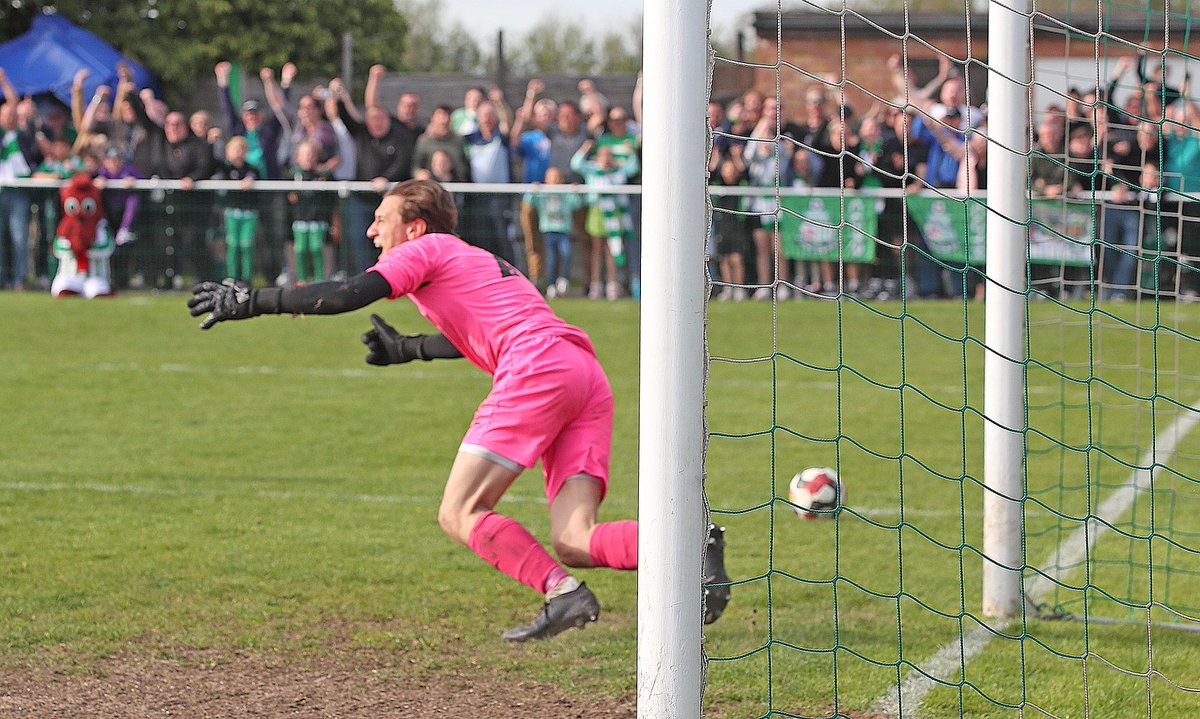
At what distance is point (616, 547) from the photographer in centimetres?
478

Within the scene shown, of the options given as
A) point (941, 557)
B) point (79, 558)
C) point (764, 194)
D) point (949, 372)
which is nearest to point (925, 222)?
point (764, 194)

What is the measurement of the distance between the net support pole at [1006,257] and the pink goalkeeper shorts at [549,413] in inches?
52.7

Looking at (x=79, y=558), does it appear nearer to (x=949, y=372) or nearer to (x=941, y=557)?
(x=941, y=557)

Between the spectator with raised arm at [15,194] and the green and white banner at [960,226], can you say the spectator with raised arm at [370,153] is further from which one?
the green and white banner at [960,226]

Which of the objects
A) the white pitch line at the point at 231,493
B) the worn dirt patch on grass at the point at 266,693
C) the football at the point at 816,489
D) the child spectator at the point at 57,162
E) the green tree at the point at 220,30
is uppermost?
the green tree at the point at 220,30

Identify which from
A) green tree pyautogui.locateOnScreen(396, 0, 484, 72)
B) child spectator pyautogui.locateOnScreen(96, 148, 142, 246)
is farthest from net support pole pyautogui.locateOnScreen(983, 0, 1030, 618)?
green tree pyautogui.locateOnScreen(396, 0, 484, 72)

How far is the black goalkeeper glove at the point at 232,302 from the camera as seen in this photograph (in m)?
4.41

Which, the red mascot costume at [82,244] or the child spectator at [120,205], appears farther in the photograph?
the child spectator at [120,205]

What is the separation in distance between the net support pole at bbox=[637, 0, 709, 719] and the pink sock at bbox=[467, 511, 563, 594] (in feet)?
3.98

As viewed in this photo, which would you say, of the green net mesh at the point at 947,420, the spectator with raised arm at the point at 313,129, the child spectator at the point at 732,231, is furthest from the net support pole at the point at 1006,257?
the spectator with raised arm at the point at 313,129

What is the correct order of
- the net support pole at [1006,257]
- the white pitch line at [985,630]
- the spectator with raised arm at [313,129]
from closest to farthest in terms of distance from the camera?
the white pitch line at [985,630], the net support pole at [1006,257], the spectator with raised arm at [313,129]

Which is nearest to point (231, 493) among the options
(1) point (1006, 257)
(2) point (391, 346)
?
(2) point (391, 346)

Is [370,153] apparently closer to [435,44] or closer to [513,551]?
[513,551]

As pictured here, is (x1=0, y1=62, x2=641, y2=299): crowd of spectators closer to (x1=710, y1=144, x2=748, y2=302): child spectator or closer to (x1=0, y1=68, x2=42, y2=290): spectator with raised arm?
(x1=0, y1=68, x2=42, y2=290): spectator with raised arm
